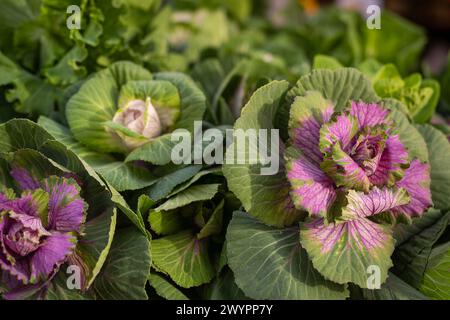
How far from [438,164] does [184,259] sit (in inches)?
18.2

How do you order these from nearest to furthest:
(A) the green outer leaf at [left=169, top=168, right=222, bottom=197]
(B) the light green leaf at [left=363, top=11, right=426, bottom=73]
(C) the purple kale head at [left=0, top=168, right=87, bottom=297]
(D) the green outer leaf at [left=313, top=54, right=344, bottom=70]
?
(C) the purple kale head at [left=0, top=168, right=87, bottom=297]
(A) the green outer leaf at [left=169, top=168, right=222, bottom=197]
(D) the green outer leaf at [left=313, top=54, right=344, bottom=70]
(B) the light green leaf at [left=363, top=11, right=426, bottom=73]

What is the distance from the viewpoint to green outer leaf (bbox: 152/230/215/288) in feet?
2.61

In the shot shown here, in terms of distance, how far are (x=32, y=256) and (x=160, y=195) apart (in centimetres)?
20

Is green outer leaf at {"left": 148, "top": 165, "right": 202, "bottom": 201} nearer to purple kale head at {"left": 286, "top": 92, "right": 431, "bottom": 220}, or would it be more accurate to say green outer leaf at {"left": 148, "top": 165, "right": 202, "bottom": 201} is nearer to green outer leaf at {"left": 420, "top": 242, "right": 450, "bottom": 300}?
purple kale head at {"left": 286, "top": 92, "right": 431, "bottom": 220}

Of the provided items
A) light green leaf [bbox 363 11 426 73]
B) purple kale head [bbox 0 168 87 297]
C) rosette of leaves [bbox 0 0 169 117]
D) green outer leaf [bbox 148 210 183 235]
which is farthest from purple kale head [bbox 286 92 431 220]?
light green leaf [bbox 363 11 426 73]

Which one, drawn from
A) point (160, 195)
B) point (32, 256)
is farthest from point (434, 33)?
point (32, 256)

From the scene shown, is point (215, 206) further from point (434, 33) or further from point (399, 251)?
point (434, 33)

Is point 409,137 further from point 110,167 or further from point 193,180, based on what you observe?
point 110,167

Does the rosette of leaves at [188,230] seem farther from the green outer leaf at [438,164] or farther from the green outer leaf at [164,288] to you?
the green outer leaf at [438,164]

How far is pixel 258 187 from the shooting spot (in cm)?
77

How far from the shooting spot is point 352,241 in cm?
75

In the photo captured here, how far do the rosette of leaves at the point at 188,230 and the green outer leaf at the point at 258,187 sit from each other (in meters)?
0.05

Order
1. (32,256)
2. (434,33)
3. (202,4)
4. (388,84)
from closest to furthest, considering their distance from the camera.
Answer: (32,256), (388,84), (202,4), (434,33)

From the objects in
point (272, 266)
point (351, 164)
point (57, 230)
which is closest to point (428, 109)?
point (351, 164)
